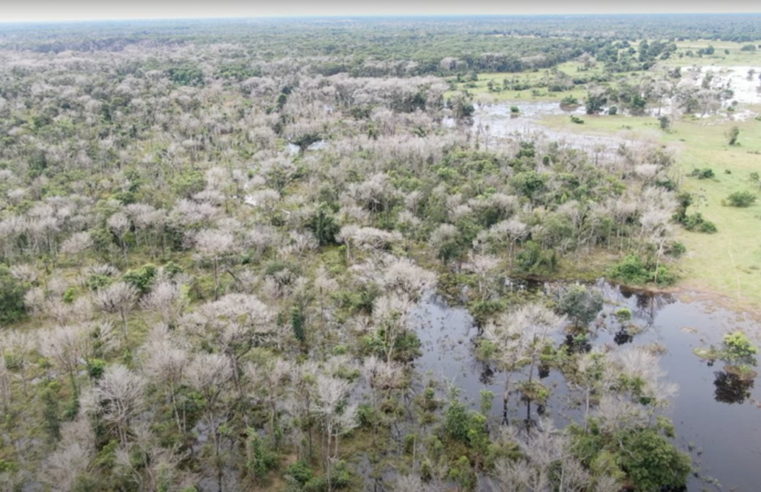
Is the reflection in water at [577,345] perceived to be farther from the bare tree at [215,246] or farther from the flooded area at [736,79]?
the flooded area at [736,79]

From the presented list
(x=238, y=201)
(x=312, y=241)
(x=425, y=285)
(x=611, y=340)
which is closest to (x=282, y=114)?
(x=238, y=201)

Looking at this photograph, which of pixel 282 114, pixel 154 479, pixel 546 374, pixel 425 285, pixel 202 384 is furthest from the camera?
pixel 282 114

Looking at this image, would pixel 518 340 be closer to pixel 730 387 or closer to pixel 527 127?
pixel 730 387

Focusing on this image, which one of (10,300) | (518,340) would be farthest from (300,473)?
(10,300)

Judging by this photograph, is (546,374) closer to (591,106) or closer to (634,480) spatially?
(634,480)

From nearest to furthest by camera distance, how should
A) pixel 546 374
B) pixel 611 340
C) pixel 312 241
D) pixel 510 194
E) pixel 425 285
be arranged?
pixel 546 374, pixel 611 340, pixel 425 285, pixel 312 241, pixel 510 194

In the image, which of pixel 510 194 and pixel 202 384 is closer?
pixel 202 384

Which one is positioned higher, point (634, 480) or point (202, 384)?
point (202, 384)
